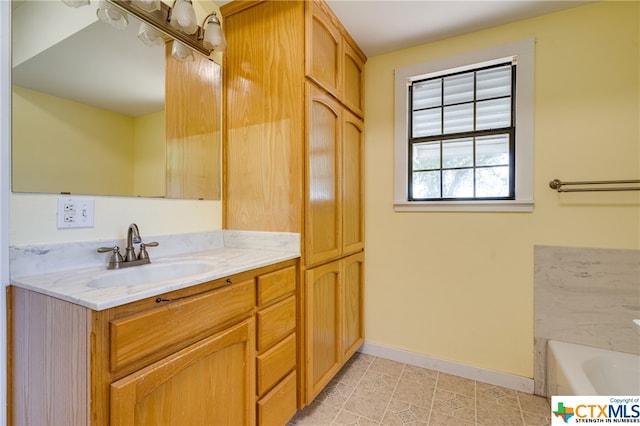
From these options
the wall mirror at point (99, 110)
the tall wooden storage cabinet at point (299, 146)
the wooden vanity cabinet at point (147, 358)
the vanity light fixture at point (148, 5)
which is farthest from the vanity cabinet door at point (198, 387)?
the vanity light fixture at point (148, 5)

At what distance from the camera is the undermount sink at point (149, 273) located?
3.47ft

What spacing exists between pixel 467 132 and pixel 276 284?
1.73m

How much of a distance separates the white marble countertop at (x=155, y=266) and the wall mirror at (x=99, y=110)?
310mm

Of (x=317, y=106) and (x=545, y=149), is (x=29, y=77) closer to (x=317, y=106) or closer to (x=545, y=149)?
(x=317, y=106)

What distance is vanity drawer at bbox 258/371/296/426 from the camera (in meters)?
1.28

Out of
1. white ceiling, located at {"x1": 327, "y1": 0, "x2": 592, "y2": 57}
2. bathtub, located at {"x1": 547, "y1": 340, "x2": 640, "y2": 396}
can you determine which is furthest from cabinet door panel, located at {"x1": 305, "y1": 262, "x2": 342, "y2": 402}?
white ceiling, located at {"x1": 327, "y1": 0, "x2": 592, "y2": 57}

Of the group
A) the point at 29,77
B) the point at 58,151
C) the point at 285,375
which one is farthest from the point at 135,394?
the point at 29,77

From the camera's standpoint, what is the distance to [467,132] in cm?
208

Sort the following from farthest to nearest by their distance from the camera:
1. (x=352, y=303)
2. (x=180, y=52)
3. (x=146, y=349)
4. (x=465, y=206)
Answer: (x=352, y=303) < (x=465, y=206) < (x=180, y=52) < (x=146, y=349)

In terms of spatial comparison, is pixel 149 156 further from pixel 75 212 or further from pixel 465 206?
pixel 465 206

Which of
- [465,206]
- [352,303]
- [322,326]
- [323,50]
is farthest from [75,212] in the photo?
[465,206]

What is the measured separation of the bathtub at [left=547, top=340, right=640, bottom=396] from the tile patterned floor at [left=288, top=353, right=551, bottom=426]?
255 millimetres

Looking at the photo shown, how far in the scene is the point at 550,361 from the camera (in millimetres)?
1753

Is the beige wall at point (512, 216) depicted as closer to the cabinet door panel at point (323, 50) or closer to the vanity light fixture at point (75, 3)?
the cabinet door panel at point (323, 50)
